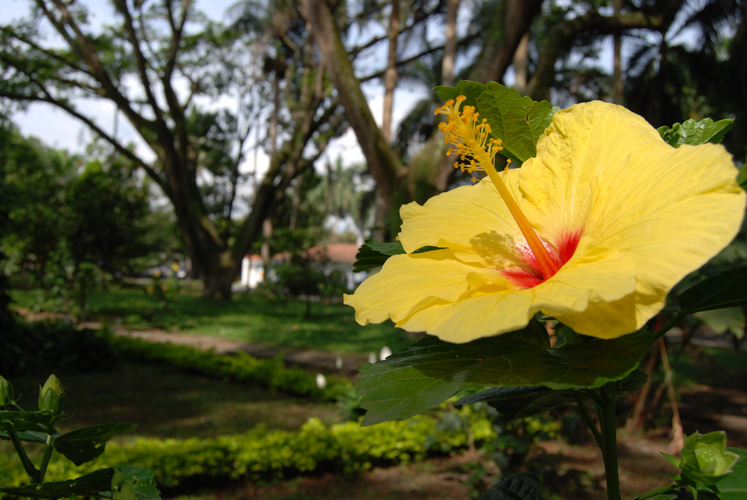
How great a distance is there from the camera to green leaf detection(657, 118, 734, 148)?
59 cm

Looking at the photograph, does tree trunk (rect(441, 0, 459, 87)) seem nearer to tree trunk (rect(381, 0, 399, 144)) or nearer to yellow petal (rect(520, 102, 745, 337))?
tree trunk (rect(381, 0, 399, 144))

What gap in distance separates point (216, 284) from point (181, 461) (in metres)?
11.4

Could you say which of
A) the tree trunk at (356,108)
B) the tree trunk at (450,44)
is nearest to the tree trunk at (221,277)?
the tree trunk at (450,44)

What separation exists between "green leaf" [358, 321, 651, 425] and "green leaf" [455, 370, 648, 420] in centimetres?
8

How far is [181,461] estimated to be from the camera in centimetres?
356

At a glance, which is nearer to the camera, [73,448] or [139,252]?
[73,448]

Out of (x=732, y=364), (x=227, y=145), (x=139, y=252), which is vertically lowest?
(x=732, y=364)

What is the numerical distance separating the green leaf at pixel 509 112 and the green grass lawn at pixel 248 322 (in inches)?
307

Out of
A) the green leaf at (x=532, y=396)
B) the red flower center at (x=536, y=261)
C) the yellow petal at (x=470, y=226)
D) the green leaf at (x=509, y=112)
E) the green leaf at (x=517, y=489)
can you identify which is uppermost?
the green leaf at (x=509, y=112)

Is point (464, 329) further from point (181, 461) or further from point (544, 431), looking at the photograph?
point (544, 431)

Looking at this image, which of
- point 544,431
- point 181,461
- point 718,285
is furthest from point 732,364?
point 718,285

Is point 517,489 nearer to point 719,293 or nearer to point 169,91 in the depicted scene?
point 719,293

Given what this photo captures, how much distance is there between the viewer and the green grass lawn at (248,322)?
33.1ft

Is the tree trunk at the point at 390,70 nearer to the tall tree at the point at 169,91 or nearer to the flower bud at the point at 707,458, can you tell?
the tall tree at the point at 169,91
